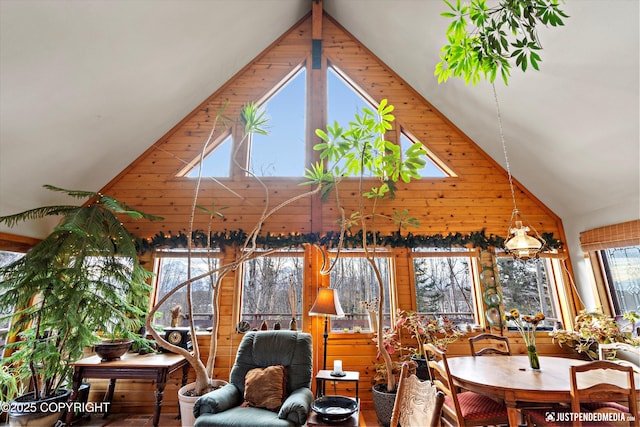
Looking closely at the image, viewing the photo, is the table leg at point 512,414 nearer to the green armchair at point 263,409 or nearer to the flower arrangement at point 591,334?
the green armchair at point 263,409

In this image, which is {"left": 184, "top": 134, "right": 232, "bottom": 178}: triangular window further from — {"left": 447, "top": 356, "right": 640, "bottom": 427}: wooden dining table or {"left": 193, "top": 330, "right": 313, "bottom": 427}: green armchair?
{"left": 447, "top": 356, "right": 640, "bottom": 427}: wooden dining table

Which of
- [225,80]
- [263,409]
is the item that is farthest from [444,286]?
[225,80]

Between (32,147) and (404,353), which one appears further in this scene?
(404,353)

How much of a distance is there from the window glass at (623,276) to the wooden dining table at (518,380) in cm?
158

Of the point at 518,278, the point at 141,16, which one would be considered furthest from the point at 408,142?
the point at 141,16

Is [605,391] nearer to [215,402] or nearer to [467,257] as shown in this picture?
[467,257]

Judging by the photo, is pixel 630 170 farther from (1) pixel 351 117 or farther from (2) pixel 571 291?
(1) pixel 351 117

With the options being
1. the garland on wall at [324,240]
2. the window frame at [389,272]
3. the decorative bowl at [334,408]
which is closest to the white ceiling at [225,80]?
the garland on wall at [324,240]

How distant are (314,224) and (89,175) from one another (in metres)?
3.24

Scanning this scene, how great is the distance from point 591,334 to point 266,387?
3.76 meters

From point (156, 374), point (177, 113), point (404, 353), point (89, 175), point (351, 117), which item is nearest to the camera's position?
point (156, 374)

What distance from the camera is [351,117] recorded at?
494cm

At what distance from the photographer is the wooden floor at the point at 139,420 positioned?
3.30 m

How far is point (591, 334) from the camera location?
Answer: 11.4 ft
